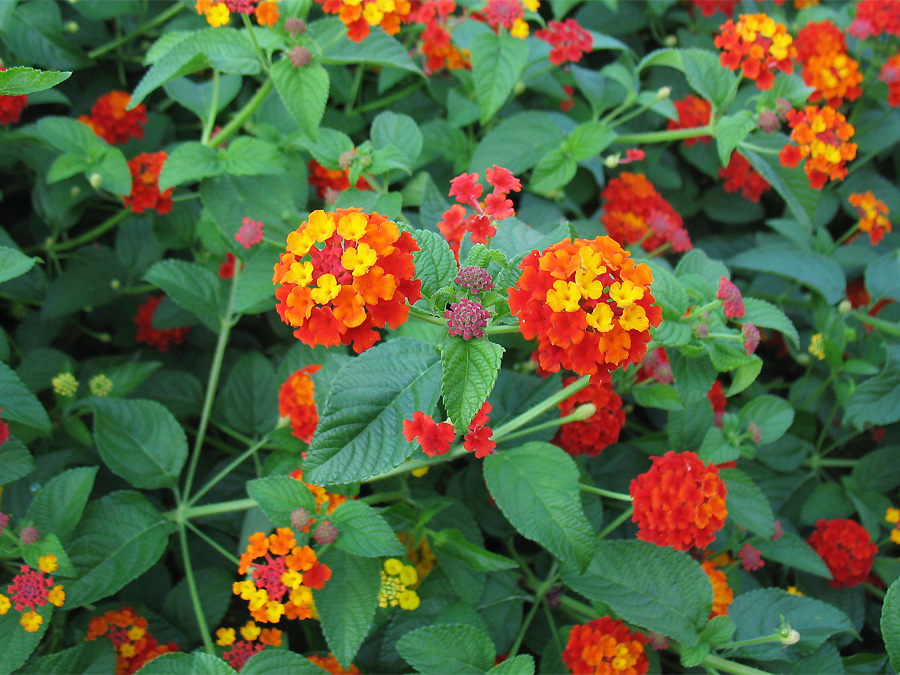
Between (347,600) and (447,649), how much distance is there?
0.71 ft

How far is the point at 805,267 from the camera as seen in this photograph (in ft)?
6.39

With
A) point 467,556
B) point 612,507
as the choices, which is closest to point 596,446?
point 612,507

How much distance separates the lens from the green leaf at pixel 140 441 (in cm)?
151

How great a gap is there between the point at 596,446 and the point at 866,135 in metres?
1.55

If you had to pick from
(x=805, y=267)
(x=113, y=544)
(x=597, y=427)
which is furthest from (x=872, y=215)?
(x=113, y=544)

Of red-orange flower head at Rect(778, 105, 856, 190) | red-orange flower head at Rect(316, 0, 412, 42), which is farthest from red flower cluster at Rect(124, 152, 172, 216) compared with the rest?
red-orange flower head at Rect(778, 105, 856, 190)

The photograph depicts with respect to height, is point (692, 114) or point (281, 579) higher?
point (692, 114)

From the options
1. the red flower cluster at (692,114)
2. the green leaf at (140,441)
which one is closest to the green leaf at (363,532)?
the green leaf at (140,441)

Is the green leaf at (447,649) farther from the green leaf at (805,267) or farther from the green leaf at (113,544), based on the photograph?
the green leaf at (805,267)

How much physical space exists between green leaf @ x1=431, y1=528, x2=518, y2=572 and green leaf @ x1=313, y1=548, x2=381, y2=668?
140mm

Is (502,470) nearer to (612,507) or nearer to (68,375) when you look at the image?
(612,507)

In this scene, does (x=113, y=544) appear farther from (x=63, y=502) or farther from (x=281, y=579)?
(x=281, y=579)

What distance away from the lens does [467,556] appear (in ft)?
4.58

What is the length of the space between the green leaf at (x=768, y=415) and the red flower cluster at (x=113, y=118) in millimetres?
1787
